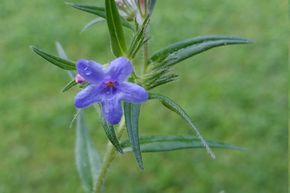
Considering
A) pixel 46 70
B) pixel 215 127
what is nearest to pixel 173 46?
pixel 215 127

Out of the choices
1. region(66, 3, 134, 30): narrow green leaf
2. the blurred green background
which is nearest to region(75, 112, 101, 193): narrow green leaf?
region(66, 3, 134, 30): narrow green leaf

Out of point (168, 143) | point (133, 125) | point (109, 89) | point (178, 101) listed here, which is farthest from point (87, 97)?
point (178, 101)

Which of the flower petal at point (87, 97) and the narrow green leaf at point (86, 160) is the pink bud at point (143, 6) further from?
the narrow green leaf at point (86, 160)

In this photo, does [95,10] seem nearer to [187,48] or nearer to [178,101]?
[187,48]

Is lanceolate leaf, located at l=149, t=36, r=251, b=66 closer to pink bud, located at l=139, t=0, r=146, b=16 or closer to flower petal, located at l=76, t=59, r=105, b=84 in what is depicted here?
pink bud, located at l=139, t=0, r=146, b=16

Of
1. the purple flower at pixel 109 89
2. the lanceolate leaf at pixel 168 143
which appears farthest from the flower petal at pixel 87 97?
the lanceolate leaf at pixel 168 143
